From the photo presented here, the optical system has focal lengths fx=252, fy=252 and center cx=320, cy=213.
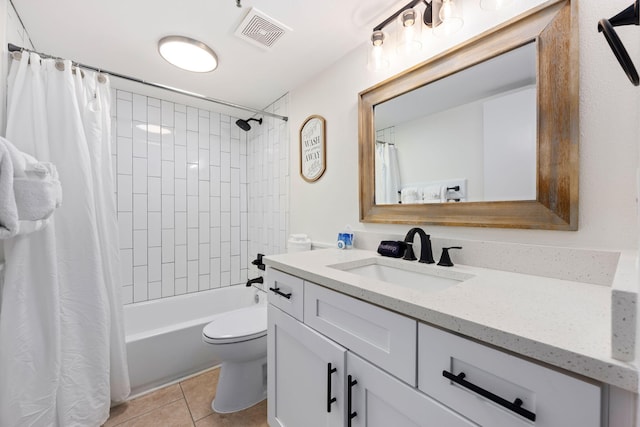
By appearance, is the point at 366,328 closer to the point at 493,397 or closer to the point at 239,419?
the point at 493,397

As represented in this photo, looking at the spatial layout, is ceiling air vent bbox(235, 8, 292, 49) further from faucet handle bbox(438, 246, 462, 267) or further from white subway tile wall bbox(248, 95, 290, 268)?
faucet handle bbox(438, 246, 462, 267)

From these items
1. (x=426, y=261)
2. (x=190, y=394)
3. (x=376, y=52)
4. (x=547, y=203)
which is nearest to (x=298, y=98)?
(x=376, y=52)

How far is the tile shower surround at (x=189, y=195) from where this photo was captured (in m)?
2.15

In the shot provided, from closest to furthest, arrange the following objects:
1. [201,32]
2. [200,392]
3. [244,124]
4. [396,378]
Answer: [396,378] < [201,32] < [200,392] < [244,124]

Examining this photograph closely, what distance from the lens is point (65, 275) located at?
1.29 metres

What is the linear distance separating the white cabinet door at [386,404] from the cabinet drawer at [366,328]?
31 millimetres

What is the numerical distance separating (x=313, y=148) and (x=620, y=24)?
4.85ft

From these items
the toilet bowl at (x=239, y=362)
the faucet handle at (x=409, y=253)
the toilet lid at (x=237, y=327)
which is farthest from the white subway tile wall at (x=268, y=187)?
the faucet handle at (x=409, y=253)

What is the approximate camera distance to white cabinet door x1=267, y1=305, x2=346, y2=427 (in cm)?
86

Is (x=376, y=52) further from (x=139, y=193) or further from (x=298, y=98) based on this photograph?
(x=139, y=193)

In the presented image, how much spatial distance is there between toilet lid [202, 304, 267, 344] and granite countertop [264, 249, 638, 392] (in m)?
0.79

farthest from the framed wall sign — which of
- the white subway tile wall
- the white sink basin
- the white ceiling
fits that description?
the white sink basin

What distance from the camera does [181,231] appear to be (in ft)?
7.84

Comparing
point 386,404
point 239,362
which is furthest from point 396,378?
point 239,362
